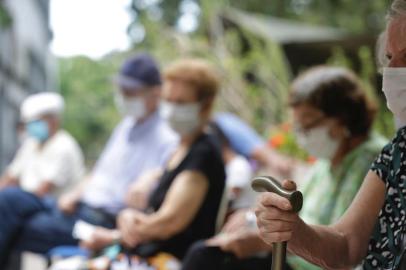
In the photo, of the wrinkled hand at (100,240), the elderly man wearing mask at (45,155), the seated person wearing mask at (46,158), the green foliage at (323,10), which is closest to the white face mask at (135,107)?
the seated person wearing mask at (46,158)

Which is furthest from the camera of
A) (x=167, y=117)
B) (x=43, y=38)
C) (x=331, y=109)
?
(x=43, y=38)

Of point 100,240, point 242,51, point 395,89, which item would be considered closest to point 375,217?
point 395,89

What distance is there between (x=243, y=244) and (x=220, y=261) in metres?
0.11

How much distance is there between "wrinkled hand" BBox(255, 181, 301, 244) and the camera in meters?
1.49

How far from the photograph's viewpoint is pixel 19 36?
18.3 metres

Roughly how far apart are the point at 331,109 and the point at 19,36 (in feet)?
53.5

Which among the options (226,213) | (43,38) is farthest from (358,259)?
(43,38)

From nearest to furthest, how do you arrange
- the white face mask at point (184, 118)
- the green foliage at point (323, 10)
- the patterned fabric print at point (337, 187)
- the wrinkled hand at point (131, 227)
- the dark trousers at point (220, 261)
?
1. the patterned fabric print at point (337, 187)
2. the dark trousers at point (220, 261)
3. the wrinkled hand at point (131, 227)
4. the white face mask at point (184, 118)
5. the green foliage at point (323, 10)

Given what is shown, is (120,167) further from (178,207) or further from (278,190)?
(278,190)

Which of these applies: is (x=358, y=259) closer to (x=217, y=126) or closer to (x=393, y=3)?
(x=393, y=3)

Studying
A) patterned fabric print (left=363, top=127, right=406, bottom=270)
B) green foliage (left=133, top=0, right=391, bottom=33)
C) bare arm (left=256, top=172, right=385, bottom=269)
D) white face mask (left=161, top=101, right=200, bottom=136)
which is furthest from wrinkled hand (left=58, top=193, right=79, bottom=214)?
green foliage (left=133, top=0, right=391, bottom=33)

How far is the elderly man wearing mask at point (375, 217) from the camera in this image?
152 cm

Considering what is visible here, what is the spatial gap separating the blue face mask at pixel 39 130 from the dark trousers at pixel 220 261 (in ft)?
9.56

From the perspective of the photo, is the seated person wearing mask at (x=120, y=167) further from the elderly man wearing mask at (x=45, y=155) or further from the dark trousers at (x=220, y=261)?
the dark trousers at (x=220, y=261)
